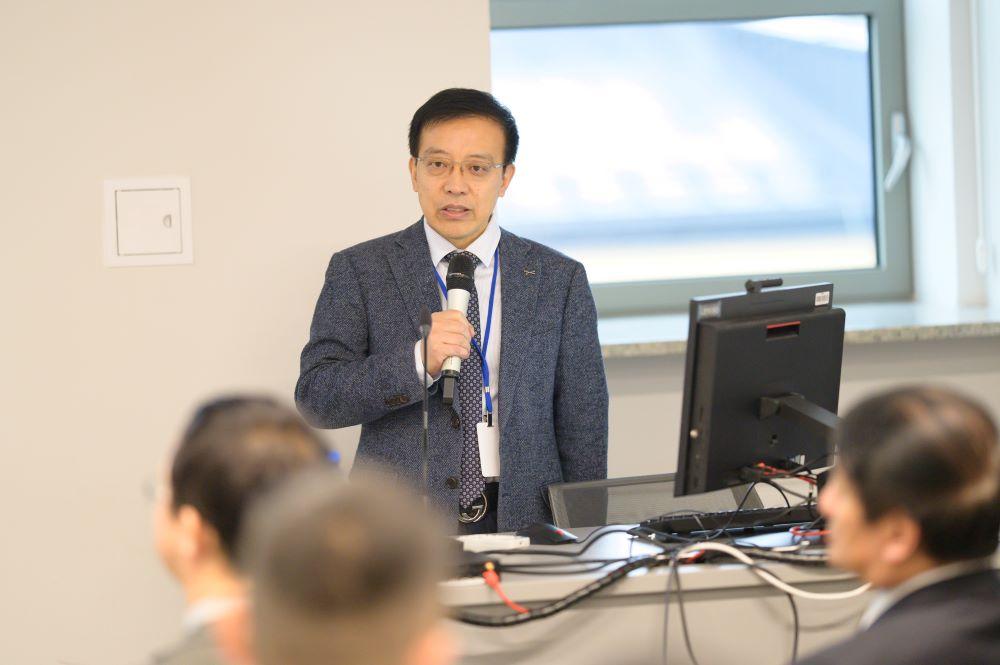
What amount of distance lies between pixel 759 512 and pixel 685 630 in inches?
17.0

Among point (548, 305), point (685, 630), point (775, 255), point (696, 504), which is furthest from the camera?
point (775, 255)

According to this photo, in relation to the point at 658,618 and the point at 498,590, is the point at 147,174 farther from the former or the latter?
the point at 658,618

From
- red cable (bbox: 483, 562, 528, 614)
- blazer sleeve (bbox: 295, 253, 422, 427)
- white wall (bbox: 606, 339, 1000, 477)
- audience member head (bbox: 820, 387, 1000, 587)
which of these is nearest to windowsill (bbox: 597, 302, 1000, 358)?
white wall (bbox: 606, 339, 1000, 477)

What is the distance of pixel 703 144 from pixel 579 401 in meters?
1.54

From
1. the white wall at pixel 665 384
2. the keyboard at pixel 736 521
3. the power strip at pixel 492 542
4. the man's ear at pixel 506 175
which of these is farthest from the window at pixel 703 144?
the power strip at pixel 492 542

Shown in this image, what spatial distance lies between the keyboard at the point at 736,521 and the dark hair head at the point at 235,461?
1150mm

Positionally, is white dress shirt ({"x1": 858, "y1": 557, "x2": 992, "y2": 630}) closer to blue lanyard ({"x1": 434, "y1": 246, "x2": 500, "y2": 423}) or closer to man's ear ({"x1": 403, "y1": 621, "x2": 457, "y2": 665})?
man's ear ({"x1": 403, "y1": 621, "x2": 457, "y2": 665})

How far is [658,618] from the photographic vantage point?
1952 millimetres

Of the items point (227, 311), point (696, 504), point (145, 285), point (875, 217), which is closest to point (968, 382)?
point (875, 217)

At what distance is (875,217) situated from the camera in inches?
157

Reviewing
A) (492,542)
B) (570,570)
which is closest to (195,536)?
(570,570)

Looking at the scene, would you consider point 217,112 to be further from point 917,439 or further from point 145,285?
point 917,439

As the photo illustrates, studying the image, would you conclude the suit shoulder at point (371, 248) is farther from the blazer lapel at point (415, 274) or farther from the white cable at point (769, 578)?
the white cable at point (769, 578)

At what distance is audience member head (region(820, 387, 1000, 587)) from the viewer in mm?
1327
